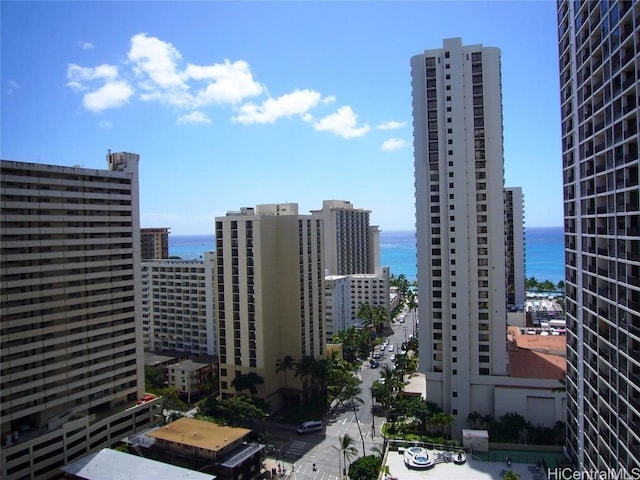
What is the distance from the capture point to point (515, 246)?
3292 inches

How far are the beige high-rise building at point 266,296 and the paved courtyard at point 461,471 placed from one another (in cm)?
1923

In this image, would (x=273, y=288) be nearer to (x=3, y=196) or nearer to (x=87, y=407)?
(x=87, y=407)

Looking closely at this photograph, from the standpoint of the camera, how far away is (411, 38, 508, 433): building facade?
39750mm

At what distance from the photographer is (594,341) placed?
22984mm

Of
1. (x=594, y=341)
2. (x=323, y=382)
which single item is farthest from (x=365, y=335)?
(x=594, y=341)

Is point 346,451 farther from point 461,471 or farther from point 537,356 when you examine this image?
point 537,356

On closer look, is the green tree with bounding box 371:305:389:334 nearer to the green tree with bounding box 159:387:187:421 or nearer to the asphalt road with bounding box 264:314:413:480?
the asphalt road with bounding box 264:314:413:480

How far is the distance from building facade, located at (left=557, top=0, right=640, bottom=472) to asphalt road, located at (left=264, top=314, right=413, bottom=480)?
54.7 feet

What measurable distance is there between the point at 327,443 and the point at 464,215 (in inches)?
854

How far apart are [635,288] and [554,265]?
191025 millimetres

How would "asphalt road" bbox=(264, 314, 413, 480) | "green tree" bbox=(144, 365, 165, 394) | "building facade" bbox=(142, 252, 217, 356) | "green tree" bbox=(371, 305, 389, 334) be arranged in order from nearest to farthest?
"asphalt road" bbox=(264, 314, 413, 480) → "green tree" bbox=(144, 365, 165, 394) → "building facade" bbox=(142, 252, 217, 356) → "green tree" bbox=(371, 305, 389, 334)

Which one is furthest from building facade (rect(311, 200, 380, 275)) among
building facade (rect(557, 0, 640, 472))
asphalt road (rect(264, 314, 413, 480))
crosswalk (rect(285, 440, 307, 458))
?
building facade (rect(557, 0, 640, 472))

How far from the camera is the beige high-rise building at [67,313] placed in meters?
31.5

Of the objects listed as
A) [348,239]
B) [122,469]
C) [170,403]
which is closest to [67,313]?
[122,469]
